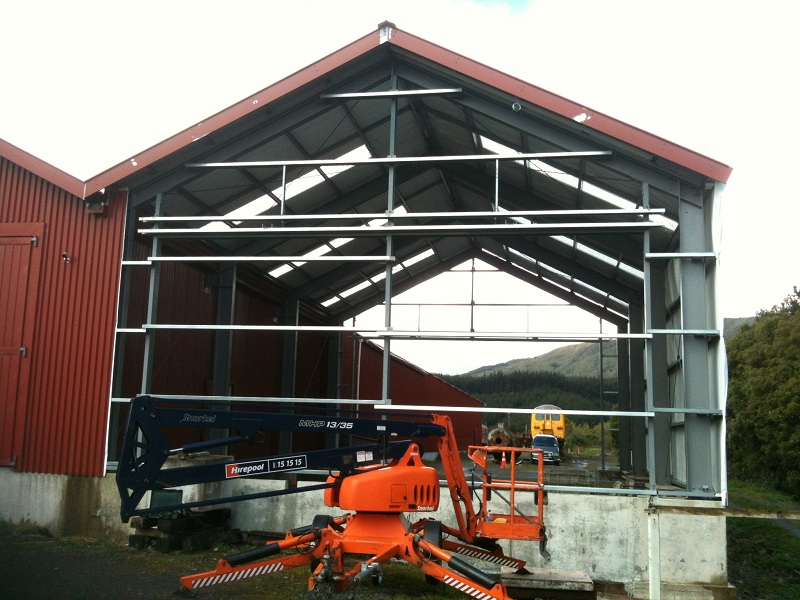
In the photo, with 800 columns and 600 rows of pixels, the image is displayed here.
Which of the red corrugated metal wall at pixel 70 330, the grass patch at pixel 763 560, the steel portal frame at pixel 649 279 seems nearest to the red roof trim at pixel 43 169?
the red corrugated metal wall at pixel 70 330

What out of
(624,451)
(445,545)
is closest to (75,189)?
(445,545)

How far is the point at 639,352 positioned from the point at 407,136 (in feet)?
28.7

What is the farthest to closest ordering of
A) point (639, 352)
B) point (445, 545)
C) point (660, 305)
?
point (639, 352), point (660, 305), point (445, 545)

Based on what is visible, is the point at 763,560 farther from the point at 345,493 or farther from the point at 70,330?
the point at 70,330

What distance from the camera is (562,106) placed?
1306 cm

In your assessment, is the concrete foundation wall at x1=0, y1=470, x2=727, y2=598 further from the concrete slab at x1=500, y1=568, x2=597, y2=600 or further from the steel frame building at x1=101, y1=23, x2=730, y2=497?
the concrete slab at x1=500, y1=568, x2=597, y2=600

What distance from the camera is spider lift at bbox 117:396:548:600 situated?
8055 mm

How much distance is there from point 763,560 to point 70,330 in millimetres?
15250

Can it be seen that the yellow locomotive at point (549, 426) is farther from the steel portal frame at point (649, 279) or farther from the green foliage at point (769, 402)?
the steel portal frame at point (649, 279)

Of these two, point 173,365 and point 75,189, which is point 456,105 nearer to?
point 75,189

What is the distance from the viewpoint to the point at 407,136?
16750mm

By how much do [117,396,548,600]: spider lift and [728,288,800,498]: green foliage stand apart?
2408 centimetres

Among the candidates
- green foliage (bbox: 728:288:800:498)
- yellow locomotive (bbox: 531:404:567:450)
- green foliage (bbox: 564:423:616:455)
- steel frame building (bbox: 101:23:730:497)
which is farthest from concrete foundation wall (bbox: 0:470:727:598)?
green foliage (bbox: 564:423:616:455)

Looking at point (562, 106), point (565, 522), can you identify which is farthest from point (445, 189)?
point (565, 522)
